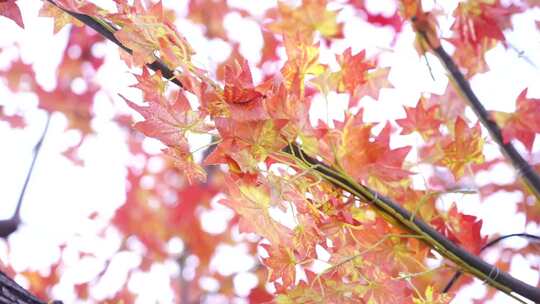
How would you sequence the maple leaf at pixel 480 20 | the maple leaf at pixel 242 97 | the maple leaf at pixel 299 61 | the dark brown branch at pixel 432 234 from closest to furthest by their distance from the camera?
the maple leaf at pixel 242 97 → the dark brown branch at pixel 432 234 → the maple leaf at pixel 299 61 → the maple leaf at pixel 480 20

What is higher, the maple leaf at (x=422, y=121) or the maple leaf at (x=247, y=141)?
the maple leaf at (x=422, y=121)

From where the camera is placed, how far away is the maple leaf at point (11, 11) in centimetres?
125

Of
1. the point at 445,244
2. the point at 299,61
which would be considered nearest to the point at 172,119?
the point at 299,61

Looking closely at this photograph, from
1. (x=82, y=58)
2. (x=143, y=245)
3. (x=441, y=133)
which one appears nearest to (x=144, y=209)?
(x=143, y=245)

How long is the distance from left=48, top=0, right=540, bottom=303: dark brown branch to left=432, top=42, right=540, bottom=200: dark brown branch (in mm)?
259

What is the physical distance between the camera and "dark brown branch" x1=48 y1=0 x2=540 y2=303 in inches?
50.2

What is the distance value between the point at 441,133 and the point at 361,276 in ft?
1.74

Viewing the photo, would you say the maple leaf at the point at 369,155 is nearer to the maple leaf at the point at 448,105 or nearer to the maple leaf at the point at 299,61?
the maple leaf at the point at 299,61

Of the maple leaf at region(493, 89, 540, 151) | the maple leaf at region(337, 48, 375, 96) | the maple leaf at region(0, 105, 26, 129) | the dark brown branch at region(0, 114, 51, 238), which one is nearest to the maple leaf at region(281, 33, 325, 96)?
the maple leaf at region(337, 48, 375, 96)

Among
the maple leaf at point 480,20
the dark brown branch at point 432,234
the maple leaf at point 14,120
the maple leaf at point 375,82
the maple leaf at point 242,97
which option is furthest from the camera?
the maple leaf at point 14,120

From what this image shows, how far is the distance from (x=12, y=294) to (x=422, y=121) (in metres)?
1.05

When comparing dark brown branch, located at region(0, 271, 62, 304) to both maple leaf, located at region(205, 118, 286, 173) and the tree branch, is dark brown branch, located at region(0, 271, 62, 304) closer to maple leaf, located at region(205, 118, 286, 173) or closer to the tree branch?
maple leaf, located at region(205, 118, 286, 173)

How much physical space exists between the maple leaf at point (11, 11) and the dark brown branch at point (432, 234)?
0.34 feet

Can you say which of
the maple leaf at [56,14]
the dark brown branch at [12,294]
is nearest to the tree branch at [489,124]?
the maple leaf at [56,14]
